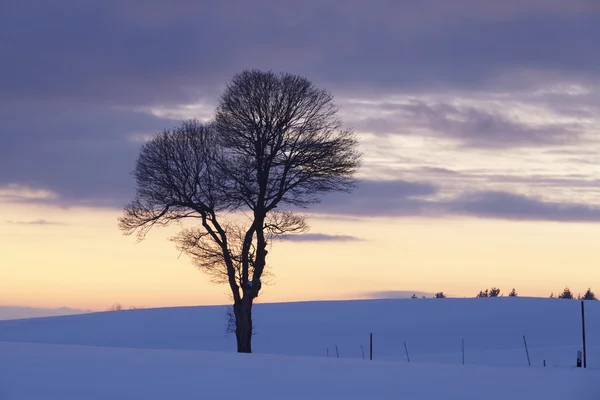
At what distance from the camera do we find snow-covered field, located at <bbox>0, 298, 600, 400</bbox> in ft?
54.1

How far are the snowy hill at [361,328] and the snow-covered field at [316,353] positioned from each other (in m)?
0.08

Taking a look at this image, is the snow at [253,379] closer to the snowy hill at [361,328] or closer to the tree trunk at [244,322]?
the tree trunk at [244,322]

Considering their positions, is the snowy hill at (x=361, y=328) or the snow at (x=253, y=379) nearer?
the snow at (x=253, y=379)

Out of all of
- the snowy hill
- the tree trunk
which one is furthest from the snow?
the snowy hill

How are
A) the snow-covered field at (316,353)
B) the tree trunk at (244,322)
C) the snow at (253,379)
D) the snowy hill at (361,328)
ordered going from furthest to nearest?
the snowy hill at (361,328)
the tree trunk at (244,322)
the snow-covered field at (316,353)
the snow at (253,379)

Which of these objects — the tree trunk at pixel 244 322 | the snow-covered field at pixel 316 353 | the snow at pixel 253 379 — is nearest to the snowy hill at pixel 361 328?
the snow-covered field at pixel 316 353

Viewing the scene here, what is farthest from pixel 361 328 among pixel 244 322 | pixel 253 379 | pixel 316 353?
pixel 253 379

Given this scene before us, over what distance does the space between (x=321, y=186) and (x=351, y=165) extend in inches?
58.7

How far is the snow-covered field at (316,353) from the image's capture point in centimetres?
1650

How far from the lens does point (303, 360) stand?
22.5m

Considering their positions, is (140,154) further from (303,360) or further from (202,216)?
(303,360)

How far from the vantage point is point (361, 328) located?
55844mm

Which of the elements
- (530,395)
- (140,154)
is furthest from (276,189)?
(530,395)

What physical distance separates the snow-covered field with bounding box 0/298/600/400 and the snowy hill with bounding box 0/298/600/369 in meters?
0.08
